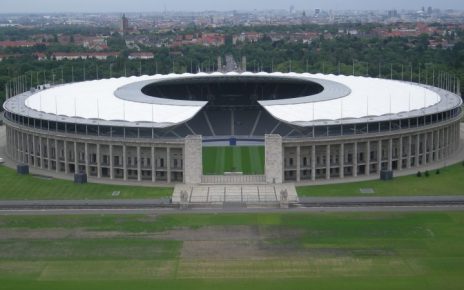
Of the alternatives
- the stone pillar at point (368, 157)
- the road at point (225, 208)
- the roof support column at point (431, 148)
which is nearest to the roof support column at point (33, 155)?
the road at point (225, 208)

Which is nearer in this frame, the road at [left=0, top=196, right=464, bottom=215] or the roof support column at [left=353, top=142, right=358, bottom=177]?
the road at [left=0, top=196, right=464, bottom=215]

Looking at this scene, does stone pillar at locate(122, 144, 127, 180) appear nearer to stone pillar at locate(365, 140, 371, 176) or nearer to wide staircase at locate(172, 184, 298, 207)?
wide staircase at locate(172, 184, 298, 207)

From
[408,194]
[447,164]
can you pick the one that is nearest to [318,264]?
[408,194]

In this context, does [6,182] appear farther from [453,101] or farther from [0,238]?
[453,101]

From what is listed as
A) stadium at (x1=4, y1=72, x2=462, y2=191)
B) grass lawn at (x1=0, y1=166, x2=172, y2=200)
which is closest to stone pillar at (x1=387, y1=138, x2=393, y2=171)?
stadium at (x1=4, y1=72, x2=462, y2=191)

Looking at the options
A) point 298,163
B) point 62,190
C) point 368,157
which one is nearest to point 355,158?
point 368,157

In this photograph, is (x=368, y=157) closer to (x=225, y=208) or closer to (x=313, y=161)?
(x=313, y=161)
